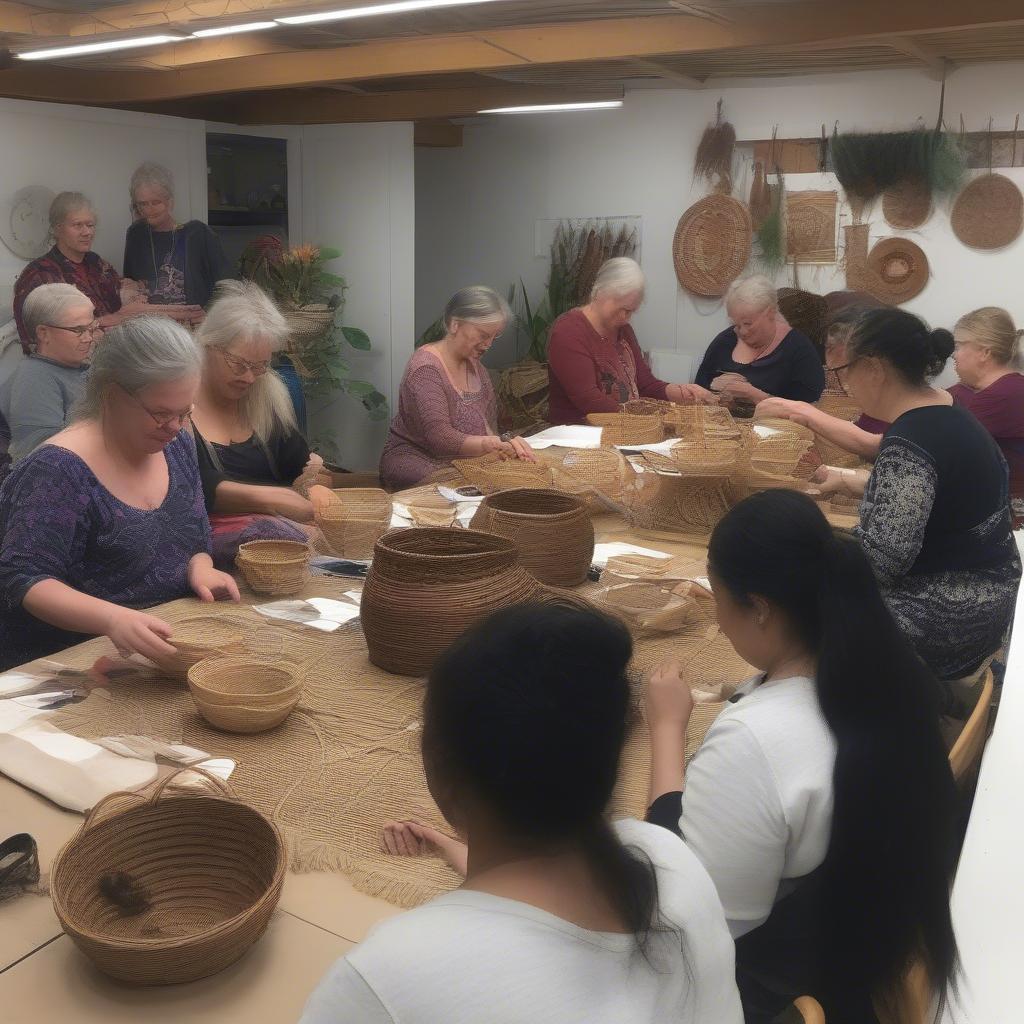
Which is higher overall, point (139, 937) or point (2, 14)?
point (2, 14)

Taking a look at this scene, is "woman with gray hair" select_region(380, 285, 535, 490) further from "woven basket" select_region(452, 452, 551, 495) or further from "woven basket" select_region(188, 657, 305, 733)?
"woven basket" select_region(188, 657, 305, 733)

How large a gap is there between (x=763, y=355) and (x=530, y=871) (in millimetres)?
5061

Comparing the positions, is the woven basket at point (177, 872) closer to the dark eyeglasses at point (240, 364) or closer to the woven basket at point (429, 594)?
the woven basket at point (429, 594)

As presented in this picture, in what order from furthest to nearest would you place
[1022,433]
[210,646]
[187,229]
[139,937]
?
[187,229]
[1022,433]
[210,646]
[139,937]

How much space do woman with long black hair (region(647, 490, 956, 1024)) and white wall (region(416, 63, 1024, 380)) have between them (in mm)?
5537

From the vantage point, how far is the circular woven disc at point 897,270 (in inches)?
254

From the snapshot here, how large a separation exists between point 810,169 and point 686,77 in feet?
3.13

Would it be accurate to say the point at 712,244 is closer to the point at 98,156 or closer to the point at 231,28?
the point at 231,28

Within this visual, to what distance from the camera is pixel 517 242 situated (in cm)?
817

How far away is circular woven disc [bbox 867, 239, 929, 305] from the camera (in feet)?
21.2

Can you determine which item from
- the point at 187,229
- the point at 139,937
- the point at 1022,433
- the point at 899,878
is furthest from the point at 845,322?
the point at 187,229

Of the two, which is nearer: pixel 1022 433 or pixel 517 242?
pixel 1022 433

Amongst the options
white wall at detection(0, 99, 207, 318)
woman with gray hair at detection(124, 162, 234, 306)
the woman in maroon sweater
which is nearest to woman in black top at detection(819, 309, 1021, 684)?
the woman in maroon sweater

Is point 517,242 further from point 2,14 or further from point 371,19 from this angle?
point 2,14
